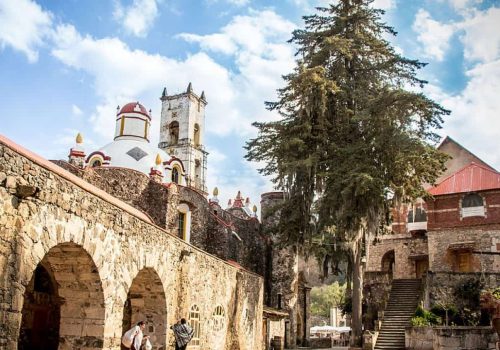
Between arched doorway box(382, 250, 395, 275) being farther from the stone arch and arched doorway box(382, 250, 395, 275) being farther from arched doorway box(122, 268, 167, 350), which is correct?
arched doorway box(122, 268, 167, 350)

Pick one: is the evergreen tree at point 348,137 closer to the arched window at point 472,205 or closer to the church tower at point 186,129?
the arched window at point 472,205

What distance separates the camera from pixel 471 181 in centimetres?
3047

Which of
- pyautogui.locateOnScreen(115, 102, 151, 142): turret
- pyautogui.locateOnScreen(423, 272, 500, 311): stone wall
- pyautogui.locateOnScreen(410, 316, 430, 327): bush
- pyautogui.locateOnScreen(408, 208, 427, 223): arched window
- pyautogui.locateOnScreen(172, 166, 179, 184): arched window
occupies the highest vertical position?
pyautogui.locateOnScreen(115, 102, 151, 142): turret

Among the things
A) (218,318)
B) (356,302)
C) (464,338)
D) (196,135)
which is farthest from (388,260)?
(196,135)

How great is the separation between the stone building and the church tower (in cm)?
2632

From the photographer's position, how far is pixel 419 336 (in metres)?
20.9

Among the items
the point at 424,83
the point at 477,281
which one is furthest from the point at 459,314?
the point at 424,83

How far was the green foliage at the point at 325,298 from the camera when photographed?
2445 inches

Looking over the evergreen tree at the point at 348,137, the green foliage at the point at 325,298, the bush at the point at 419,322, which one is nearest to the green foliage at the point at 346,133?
the evergreen tree at the point at 348,137

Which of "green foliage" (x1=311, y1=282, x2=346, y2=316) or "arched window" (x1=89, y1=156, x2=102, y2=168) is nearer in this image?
"arched window" (x1=89, y1=156, x2=102, y2=168)

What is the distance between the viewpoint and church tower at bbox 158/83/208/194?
54656 mm

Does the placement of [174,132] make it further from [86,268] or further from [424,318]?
[86,268]

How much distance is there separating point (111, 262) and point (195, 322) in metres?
5.29

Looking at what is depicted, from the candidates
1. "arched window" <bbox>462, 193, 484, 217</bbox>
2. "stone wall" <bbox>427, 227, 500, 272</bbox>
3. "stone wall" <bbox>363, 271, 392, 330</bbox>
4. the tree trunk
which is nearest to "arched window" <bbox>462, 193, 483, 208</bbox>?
"arched window" <bbox>462, 193, 484, 217</bbox>
